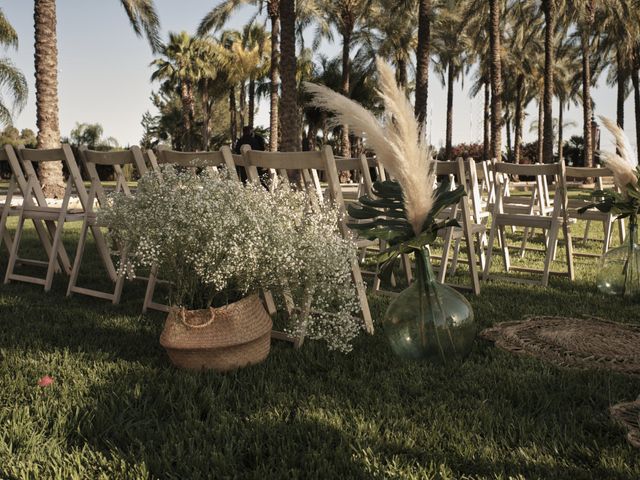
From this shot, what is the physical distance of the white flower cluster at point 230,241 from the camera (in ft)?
8.99

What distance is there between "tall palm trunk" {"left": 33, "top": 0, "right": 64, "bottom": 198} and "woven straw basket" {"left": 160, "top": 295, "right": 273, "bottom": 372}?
391 inches

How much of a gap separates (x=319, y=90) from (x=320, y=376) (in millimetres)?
1328

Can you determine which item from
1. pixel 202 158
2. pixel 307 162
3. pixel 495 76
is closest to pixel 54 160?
pixel 202 158

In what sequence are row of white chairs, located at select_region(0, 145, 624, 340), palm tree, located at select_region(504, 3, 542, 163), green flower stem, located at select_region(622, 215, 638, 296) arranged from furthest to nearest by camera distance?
palm tree, located at select_region(504, 3, 542, 163)
green flower stem, located at select_region(622, 215, 638, 296)
row of white chairs, located at select_region(0, 145, 624, 340)

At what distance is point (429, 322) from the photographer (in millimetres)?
2898

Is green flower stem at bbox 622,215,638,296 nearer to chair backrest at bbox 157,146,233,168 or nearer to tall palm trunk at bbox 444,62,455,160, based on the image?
chair backrest at bbox 157,146,233,168

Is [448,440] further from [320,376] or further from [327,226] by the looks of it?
[327,226]

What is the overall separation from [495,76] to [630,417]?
54.1 feet

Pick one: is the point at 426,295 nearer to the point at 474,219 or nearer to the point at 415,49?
the point at 474,219

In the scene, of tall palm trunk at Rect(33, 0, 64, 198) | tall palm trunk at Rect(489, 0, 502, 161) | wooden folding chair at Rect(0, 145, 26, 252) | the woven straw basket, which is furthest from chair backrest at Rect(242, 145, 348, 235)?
tall palm trunk at Rect(489, 0, 502, 161)

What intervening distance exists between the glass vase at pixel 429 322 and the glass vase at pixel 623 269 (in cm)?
213

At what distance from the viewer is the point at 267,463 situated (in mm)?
2045

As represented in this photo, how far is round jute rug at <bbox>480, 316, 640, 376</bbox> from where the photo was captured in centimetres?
303

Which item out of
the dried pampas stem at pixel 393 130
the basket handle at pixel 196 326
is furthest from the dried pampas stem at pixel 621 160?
the basket handle at pixel 196 326
